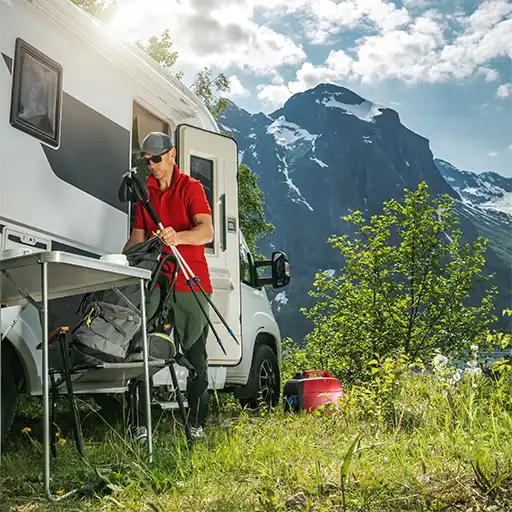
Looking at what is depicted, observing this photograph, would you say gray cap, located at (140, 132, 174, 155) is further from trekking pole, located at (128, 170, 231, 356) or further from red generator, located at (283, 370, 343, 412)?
red generator, located at (283, 370, 343, 412)

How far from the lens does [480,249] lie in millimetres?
15578

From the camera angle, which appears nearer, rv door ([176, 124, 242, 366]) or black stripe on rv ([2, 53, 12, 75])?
black stripe on rv ([2, 53, 12, 75])

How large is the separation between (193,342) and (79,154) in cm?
135

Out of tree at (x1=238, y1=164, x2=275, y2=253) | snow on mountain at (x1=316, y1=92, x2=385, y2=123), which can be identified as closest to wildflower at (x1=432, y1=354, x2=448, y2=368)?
tree at (x1=238, y1=164, x2=275, y2=253)

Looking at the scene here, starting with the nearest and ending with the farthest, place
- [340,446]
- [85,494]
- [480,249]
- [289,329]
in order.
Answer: [85,494] → [340,446] → [480,249] → [289,329]

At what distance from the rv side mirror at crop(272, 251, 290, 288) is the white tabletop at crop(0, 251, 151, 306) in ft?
10.1

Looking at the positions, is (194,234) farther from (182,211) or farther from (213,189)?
(213,189)

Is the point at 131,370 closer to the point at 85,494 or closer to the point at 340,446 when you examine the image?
the point at 85,494

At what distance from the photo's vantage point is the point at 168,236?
397 centimetres

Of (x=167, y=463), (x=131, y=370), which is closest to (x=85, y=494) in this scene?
(x=167, y=463)

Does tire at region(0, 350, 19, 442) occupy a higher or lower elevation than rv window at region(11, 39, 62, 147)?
lower

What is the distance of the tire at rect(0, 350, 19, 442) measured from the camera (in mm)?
3789

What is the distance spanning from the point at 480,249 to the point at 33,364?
13.2 meters

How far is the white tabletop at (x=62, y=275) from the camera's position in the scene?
295cm
